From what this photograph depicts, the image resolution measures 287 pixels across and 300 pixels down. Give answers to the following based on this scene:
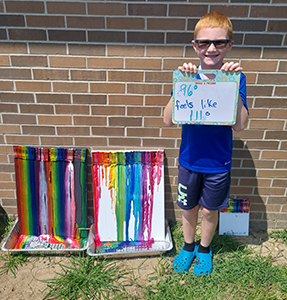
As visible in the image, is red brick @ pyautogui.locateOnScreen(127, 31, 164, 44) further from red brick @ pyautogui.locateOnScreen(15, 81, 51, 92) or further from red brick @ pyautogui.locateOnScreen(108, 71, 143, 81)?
red brick @ pyautogui.locateOnScreen(15, 81, 51, 92)

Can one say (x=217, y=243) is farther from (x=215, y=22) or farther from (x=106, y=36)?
(x=106, y=36)

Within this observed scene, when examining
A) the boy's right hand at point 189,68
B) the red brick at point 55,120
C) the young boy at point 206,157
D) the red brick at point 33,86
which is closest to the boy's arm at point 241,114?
the young boy at point 206,157

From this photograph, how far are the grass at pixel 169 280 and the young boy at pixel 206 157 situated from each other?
0.12 metres

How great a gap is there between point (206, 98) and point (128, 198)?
1286 mm

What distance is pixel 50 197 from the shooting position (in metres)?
2.71

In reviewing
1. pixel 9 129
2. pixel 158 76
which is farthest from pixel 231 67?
pixel 9 129

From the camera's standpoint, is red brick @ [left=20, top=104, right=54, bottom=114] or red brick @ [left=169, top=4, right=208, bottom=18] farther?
red brick @ [left=20, top=104, right=54, bottom=114]

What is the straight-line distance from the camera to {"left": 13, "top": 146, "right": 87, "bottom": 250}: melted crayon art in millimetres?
2637

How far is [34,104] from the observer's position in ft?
8.35

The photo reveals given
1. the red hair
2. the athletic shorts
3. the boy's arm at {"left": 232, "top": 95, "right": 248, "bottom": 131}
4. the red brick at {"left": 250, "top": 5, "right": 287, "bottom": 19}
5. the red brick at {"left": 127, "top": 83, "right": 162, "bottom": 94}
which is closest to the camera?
the red hair

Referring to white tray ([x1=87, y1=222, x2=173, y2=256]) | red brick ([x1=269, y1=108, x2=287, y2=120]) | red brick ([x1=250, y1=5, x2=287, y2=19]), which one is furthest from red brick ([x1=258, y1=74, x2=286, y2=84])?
white tray ([x1=87, y1=222, x2=173, y2=256])

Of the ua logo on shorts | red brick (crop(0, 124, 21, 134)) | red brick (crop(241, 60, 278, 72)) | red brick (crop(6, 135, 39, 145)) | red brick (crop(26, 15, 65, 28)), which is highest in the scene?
red brick (crop(26, 15, 65, 28))

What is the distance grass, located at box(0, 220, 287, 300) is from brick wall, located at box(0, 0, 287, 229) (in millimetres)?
697

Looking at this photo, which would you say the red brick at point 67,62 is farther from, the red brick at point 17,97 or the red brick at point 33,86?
Result: the red brick at point 17,97
